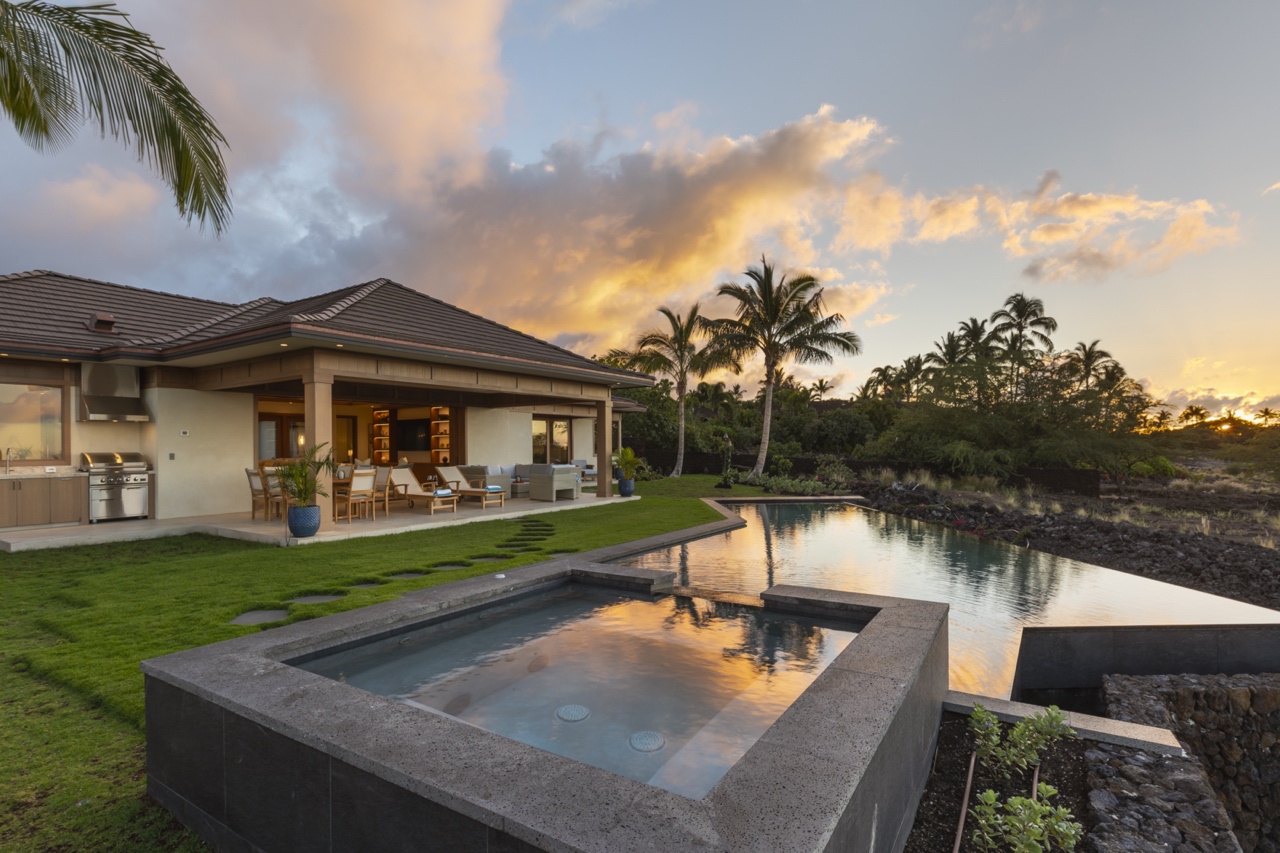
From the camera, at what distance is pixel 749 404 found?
136 ft

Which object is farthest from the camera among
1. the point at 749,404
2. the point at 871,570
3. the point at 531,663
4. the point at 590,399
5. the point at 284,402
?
the point at 749,404

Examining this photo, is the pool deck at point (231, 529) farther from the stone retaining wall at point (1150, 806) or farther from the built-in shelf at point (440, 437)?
the stone retaining wall at point (1150, 806)

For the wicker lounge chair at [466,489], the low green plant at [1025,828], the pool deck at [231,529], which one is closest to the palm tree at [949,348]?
the wicker lounge chair at [466,489]

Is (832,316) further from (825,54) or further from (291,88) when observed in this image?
(291,88)

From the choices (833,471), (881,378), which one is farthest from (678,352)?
(881,378)

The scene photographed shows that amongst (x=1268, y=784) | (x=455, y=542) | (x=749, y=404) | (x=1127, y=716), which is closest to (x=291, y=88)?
(x=455, y=542)

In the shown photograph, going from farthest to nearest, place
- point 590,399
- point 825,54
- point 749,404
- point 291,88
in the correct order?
1. point 749,404
2. point 590,399
3. point 825,54
4. point 291,88

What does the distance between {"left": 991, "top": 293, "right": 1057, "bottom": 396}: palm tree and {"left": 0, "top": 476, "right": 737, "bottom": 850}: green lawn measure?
3406cm

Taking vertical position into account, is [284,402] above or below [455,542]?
above

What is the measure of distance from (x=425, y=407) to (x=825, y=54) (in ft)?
43.9

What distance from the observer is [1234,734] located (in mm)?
4672

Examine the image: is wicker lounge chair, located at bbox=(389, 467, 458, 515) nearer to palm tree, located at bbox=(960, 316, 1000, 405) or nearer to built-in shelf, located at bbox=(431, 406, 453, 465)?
built-in shelf, located at bbox=(431, 406, 453, 465)

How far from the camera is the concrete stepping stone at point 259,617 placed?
4.93 meters

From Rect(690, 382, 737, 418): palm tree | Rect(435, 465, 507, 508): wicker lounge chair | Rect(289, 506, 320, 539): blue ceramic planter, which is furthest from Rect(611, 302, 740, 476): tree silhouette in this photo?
Rect(289, 506, 320, 539): blue ceramic planter
